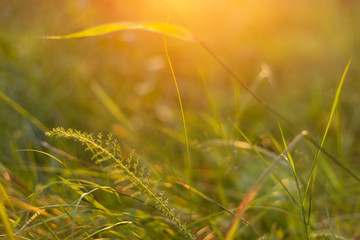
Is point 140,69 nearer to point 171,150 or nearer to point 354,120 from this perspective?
point 171,150

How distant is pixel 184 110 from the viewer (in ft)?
6.19

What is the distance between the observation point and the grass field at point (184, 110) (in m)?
0.93

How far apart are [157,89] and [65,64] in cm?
49

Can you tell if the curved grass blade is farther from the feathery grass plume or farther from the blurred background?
the blurred background

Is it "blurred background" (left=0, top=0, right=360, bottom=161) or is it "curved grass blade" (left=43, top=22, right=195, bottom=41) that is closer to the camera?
"curved grass blade" (left=43, top=22, right=195, bottom=41)

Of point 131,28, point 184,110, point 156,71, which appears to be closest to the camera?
point 131,28

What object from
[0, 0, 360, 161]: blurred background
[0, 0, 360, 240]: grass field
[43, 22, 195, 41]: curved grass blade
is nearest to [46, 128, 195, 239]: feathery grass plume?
[0, 0, 360, 240]: grass field

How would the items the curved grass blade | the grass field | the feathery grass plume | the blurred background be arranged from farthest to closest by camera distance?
the blurred background < the grass field < the curved grass blade < the feathery grass plume

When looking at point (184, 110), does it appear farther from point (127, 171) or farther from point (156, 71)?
point (127, 171)

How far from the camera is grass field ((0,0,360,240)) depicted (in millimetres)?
925

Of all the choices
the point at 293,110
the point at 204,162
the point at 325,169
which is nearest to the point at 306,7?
the point at 293,110

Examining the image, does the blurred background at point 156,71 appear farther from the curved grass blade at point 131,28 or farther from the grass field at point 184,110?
the curved grass blade at point 131,28

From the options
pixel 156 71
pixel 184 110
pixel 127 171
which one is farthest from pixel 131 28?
pixel 184 110

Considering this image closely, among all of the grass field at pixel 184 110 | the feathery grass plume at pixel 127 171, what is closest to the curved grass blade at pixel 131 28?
the grass field at pixel 184 110
